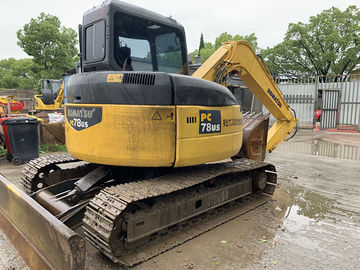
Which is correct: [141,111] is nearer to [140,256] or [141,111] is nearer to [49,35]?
[140,256]

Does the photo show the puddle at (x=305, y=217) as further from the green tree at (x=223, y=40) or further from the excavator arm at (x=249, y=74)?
the green tree at (x=223, y=40)

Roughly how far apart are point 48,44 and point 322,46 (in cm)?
2722

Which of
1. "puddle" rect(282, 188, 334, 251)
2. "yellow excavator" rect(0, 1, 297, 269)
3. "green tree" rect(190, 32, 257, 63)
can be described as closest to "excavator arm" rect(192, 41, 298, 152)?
"yellow excavator" rect(0, 1, 297, 269)

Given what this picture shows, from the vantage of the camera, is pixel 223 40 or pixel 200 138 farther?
pixel 223 40

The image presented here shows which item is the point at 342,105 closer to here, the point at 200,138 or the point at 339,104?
the point at 339,104

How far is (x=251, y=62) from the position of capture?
502 cm

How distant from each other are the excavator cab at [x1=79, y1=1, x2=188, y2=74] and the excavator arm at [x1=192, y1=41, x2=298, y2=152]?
2.01ft

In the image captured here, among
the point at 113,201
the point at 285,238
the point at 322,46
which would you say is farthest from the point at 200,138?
the point at 322,46

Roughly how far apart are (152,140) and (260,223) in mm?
1951

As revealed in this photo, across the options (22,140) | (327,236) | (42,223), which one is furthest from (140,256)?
(22,140)

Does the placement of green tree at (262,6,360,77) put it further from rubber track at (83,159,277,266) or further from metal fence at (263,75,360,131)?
rubber track at (83,159,277,266)

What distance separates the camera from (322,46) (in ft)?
91.6

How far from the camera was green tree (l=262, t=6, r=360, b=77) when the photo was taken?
2648 cm

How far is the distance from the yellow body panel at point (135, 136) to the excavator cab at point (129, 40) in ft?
2.16
